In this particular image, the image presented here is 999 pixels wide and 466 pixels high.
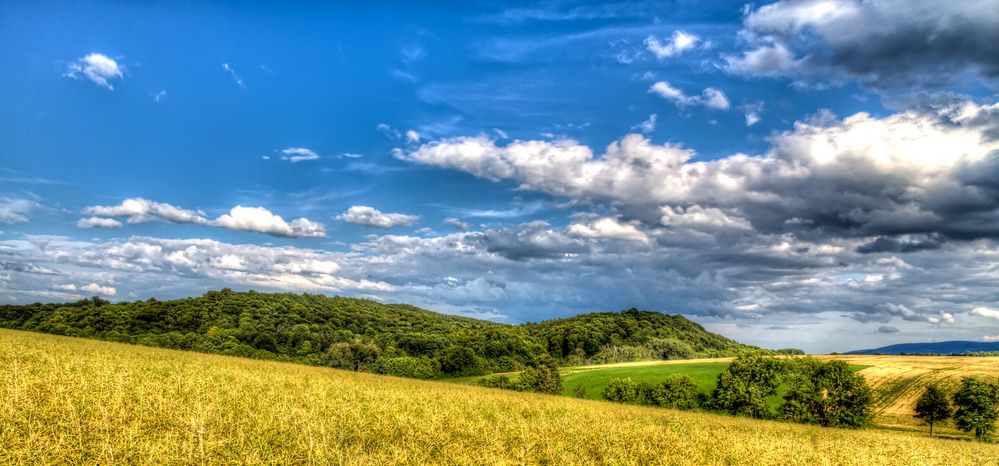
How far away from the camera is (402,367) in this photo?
114 metres

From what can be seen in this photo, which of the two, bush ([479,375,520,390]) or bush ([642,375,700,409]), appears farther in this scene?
bush ([479,375,520,390])

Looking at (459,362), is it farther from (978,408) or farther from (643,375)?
(978,408)

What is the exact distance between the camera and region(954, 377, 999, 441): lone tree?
218ft

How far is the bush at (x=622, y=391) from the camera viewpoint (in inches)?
3492

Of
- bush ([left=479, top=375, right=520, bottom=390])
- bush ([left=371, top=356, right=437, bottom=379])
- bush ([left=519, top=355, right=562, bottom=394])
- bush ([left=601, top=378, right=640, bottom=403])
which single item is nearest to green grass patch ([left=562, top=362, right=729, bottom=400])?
bush ([left=519, top=355, right=562, bottom=394])

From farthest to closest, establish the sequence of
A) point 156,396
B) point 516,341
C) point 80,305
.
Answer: point 516,341
point 80,305
point 156,396

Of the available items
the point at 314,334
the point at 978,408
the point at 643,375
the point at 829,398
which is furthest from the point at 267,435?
the point at 314,334

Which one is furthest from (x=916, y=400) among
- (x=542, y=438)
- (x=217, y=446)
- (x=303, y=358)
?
(x=303, y=358)

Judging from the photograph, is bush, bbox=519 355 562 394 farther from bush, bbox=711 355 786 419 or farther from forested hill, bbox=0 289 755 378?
bush, bbox=711 355 786 419

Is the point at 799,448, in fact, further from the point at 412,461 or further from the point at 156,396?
the point at 156,396

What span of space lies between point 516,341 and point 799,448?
144889mm

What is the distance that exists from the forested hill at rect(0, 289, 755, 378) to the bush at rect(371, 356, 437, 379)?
24cm

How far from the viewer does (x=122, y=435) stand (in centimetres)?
788

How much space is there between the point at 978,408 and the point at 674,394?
4130 centimetres
